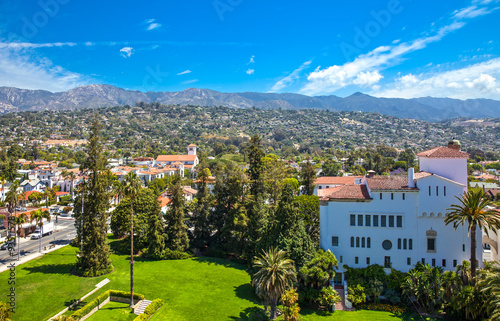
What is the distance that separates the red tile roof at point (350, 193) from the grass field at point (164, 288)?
1221 cm

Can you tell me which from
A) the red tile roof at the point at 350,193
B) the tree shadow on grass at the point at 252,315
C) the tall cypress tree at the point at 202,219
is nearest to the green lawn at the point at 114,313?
the tree shadow on grass at the point at 252,315

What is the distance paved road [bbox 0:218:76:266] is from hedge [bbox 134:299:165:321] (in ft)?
68.2

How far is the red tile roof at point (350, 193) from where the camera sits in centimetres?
3625

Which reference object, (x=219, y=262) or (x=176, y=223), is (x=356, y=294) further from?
(x=176, y=223)

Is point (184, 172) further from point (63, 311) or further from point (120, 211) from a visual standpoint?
point (63, 311)

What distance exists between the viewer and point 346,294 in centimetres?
3281

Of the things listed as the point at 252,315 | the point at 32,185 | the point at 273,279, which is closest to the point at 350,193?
the point at 273,279

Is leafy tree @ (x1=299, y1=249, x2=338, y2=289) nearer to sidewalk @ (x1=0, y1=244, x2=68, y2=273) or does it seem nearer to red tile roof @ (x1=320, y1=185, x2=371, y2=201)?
red tile roof @ (x1=320, y1=185, x2=371, y2=201)

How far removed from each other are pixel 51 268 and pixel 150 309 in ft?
52.2

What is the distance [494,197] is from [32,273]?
343 ft

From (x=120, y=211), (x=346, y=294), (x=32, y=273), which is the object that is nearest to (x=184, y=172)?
(x=120, y=211)

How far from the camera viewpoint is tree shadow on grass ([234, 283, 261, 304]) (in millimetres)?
32062

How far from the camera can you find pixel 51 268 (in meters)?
35.8

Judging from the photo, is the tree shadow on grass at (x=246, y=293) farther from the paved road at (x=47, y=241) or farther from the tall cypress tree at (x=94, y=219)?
the paved road at (x=47, y=241)
